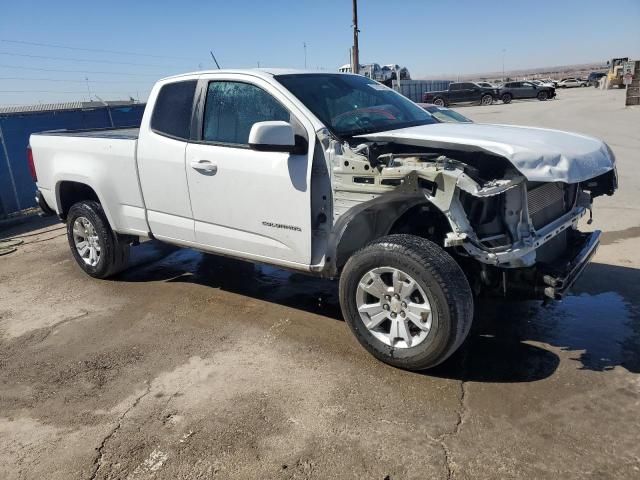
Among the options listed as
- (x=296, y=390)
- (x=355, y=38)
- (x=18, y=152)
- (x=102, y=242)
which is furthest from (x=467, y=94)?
(x=296, y=390)

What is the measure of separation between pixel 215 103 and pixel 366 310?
2144 mm

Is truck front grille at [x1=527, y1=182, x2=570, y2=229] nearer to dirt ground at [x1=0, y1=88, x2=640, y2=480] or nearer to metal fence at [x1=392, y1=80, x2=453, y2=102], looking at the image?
dirt ground at [x1=0, y1=88, x2=640, y2=480]

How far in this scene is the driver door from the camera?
12.8ft

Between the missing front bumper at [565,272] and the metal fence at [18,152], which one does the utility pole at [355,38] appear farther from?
the missing front bumper at [565,272]

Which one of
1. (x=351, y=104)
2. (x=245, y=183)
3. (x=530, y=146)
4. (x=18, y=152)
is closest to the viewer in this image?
(x=530, y=146)

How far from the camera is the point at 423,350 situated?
335 cm

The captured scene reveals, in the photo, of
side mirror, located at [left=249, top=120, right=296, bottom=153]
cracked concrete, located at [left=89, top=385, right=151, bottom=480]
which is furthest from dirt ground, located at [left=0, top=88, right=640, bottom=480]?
side mirror, located at [left=249, top=120, right=296, bottom=153]

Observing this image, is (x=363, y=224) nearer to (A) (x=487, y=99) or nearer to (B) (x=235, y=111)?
(B) (x=235, y=111)

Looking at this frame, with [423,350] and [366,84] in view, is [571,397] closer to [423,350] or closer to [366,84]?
[423,350]

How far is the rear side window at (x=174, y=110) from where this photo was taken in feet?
15.0

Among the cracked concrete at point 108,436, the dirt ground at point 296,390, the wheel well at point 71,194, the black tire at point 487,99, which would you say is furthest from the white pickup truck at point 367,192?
the black tire at point 487,99

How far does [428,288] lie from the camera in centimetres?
324

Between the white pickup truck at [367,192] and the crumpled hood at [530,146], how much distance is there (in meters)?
0.01

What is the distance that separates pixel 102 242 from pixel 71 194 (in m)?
0.83
